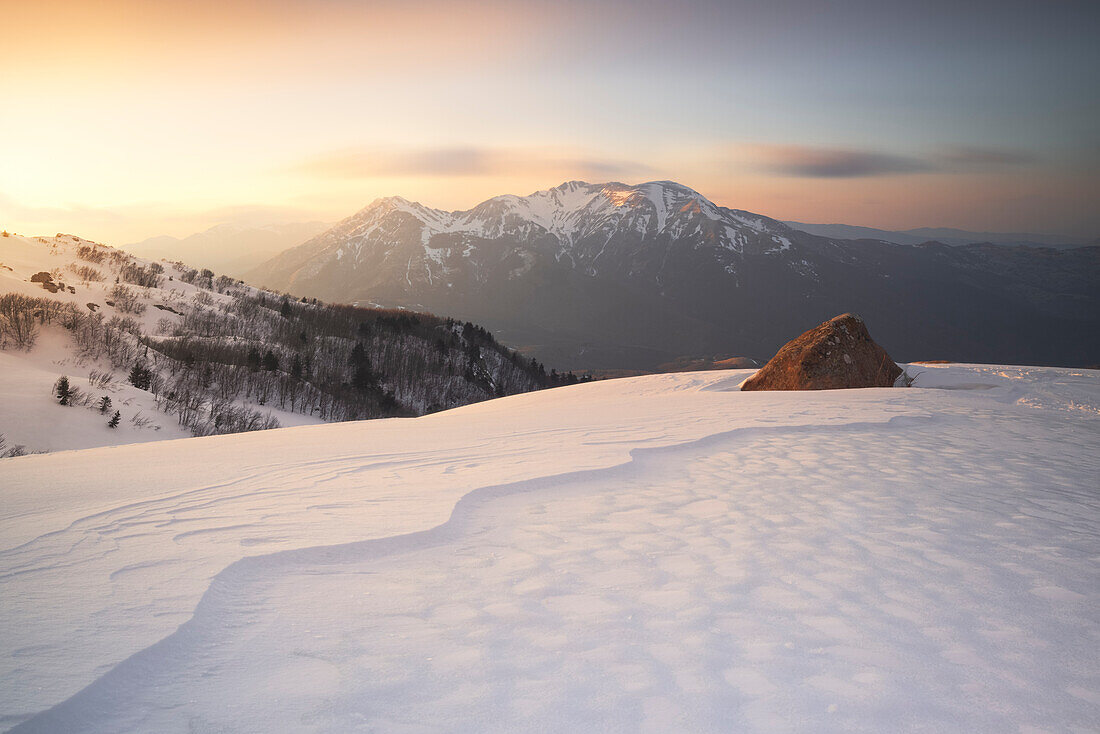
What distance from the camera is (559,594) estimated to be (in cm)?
308

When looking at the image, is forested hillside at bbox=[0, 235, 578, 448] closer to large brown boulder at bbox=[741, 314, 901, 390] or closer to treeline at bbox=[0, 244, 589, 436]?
treeline at bbox=[0, 244, 589, 436]

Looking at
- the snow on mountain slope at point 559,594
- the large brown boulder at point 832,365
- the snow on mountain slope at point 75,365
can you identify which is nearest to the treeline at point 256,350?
the snow on mountain slope at point 75,365

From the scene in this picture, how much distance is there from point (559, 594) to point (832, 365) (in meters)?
13.3

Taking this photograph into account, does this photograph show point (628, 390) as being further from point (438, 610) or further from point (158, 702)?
point (158, 702)

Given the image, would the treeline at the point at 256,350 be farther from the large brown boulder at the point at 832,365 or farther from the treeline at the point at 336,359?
the large brown boulder at the point at 832,365

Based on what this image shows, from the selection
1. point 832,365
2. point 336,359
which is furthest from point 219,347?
point 832,365

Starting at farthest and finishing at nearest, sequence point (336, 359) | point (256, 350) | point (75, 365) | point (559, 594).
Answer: point (336, 359) < point (256, 350) < point (75, 365) < point (559, 594)

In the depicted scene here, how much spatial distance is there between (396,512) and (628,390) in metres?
11.5

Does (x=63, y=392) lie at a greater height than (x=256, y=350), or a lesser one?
lesser

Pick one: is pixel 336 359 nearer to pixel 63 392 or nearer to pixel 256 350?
pixel 256 350

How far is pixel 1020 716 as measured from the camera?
2111mm

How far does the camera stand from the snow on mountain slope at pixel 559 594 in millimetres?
2146

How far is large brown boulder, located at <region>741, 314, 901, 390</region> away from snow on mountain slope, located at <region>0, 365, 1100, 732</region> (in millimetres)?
7955

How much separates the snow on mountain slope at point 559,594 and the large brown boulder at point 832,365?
7955 millimetres
